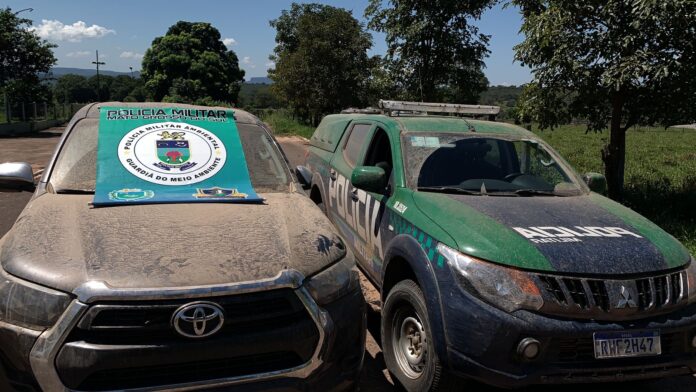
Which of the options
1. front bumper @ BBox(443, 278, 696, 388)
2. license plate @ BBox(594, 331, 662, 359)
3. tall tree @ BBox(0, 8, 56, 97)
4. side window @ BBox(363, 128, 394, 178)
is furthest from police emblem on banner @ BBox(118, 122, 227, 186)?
tall tree @ BBox(0, 8, 56, 97)

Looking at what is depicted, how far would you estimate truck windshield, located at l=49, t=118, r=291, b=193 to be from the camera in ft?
11.2

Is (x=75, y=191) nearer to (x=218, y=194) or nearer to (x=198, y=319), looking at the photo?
(x=218, y=194)

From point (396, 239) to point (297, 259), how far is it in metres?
1.17

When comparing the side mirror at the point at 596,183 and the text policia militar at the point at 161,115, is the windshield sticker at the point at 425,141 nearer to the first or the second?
the side mirror at the point at 596,183

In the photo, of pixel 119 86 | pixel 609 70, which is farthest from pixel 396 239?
pixel 119 86

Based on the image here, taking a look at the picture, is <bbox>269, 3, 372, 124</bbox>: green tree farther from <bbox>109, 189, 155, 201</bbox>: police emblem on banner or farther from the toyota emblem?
the toyota emblem

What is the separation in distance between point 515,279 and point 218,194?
1865 mm

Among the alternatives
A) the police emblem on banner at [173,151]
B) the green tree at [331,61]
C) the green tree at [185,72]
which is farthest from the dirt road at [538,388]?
the green tree at [185,72]

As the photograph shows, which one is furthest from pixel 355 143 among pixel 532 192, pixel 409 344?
pixel 409 344

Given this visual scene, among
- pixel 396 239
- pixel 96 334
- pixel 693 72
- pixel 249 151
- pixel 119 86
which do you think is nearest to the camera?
pixel 96 334

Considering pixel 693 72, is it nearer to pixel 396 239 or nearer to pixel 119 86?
pixel 396 239

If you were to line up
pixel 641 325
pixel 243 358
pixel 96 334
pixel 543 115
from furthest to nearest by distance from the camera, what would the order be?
1. pixel 543 115
2. pixel 641 325
3. pixel 243 358
4. pixel 96 334

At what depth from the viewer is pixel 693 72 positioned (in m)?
6.78

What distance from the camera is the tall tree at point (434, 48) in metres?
11.1
